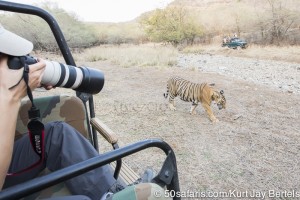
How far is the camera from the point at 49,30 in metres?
12.1

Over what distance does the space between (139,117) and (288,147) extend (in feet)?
6.01

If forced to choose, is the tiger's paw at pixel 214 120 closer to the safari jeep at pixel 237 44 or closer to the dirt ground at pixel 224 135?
the dirt ground at pixel 224 135

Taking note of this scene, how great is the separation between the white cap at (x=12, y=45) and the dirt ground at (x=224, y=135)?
1.79 m

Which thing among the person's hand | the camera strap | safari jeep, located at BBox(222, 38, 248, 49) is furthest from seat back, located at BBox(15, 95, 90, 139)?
safari jeep, located at BBox(222, 38, 248, 49)

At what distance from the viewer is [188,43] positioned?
20516 mm

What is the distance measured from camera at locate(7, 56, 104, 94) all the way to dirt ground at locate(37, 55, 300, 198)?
4.76 ft

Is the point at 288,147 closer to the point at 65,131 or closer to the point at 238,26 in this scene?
the point at 65,131

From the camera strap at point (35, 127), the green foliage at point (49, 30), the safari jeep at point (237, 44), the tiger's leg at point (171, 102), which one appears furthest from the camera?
the safari jeep at point (237, 44)

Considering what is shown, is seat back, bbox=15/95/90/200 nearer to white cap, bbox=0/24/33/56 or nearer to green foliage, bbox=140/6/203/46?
white cap, bbox=0/24/33/56

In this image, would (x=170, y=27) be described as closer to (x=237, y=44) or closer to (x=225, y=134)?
(x=237, y=44)

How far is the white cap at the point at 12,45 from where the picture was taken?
0.75m

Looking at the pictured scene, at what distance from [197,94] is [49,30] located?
9780 millimetres

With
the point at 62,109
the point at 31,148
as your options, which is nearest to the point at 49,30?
the point at 62,109

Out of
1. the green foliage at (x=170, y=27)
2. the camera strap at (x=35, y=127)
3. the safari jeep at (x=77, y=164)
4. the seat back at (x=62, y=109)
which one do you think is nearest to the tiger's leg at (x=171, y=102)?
the safari jeep at (x=77, y=164)
